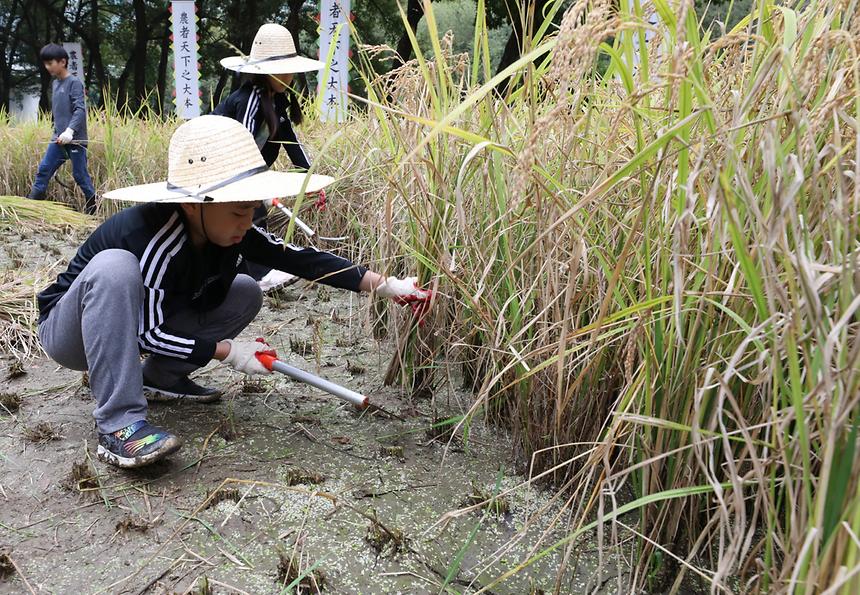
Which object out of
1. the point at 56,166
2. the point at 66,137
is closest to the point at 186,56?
the point at 56,166

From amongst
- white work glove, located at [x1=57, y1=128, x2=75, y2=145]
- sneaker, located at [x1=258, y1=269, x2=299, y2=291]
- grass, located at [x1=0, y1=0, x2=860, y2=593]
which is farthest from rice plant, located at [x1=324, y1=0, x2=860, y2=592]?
white work glove, located at [x1=57, y1=128, x2=75, y2=145]

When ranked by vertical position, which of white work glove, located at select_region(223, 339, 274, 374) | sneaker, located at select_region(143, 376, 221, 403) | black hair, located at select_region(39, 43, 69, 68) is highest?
black hair, located at select_region(39, 43, 69, 68)

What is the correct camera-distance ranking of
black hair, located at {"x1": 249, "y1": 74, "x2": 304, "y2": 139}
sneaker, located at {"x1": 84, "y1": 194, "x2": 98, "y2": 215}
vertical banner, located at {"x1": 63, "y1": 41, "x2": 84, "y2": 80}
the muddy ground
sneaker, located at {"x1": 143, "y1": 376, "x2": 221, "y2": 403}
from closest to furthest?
1. the muddy ground
2. sneaker, located at {"x1": 143, "y1": 376, "x2": 221, "y2": 403}
3. black hair, located at {"x1": 249, "y1": 74, "x2": 304, "y2": 139}
4. sneaker, located at {"x1": 84, "y1": 194, "x2": 98, "y2": 215}
5. vertical banner, located at {"x1": 63, "y1": 41, "x2": 84, "y2": 80}

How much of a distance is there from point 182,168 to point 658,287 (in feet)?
3.72

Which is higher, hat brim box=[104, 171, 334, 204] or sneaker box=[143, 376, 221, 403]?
hat brim box=[104, 171, 334, 204]

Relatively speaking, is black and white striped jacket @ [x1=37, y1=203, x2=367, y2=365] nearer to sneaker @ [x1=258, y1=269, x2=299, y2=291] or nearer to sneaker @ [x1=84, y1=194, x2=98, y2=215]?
sneaker @ [x1=258, y1=269, x2=299, y2=291]

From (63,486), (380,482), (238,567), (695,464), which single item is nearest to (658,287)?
(695,464)

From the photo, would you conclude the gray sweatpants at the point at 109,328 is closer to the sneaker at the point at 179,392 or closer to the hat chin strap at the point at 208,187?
the hat chin strap at the point at 208,187

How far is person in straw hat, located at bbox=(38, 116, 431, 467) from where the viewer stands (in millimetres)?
1632

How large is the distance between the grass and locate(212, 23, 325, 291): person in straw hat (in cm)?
100

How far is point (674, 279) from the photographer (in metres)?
0.88

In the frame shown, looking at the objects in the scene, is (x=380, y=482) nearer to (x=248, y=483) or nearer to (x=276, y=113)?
(x=248, y=483)

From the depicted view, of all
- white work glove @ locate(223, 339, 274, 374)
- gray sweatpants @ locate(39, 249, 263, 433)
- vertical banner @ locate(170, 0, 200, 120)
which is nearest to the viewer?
gray sweatpants @ locate(39, 249, 263, 433)

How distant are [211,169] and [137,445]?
70 centimetres
